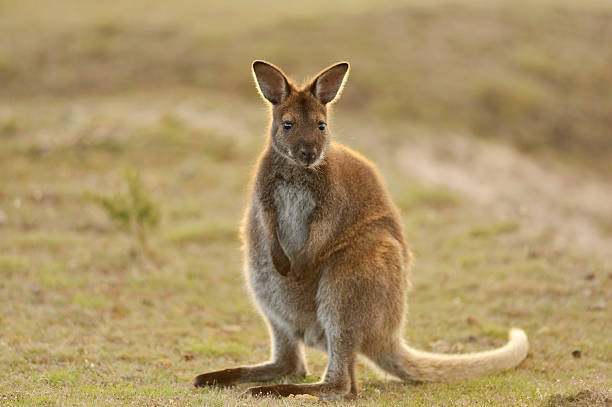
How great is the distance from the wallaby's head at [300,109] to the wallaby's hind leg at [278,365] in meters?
1.41

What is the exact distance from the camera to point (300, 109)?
4949 mm

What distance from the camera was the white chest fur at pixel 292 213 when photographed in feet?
16.3

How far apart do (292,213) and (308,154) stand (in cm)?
52

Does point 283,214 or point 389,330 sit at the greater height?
point 283,214

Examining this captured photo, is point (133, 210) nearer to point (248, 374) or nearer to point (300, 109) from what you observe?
point (248, 374)

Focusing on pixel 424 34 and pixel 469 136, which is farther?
pixel 424 34

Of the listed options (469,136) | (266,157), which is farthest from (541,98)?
(266,157)

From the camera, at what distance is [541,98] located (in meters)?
20.2

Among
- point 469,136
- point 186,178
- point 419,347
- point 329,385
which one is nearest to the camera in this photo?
point 329,385

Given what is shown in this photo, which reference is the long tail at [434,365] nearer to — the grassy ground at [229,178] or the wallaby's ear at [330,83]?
the grassy ground at [229,178]

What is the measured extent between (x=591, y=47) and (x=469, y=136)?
9.36m

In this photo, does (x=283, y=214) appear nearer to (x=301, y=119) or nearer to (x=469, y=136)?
(x=301, y=119)

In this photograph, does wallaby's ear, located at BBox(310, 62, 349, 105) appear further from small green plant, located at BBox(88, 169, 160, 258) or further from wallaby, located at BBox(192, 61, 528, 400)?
small green plant, located at BBox(88, 169, 160, 258)

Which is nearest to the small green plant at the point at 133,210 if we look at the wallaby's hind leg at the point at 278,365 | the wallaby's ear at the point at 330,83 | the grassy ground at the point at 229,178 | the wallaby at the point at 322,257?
the grassy ground at the point at 229,178
